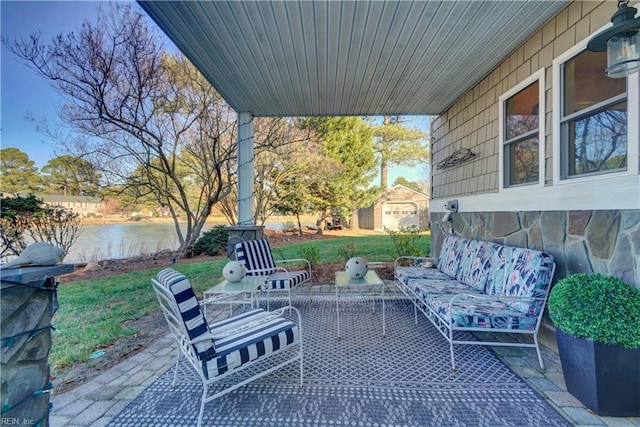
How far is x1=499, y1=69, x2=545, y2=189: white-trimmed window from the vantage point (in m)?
3.06

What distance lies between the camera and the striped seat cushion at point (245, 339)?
1945mm

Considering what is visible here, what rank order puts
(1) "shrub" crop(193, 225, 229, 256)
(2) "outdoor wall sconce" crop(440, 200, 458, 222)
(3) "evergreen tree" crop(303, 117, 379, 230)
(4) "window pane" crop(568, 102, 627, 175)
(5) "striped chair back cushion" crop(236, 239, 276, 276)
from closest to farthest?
1. (4) "window pane" crop(568, 102, 627, 175)
2. (5) "striped chair back cushion" crop(236, 239, 276, 276)
3. (2) "outdoor wall sconce" crop(440, 200, 458, 222)
4. (1) "shrub" crop(193, 225, 229, 256)
5. (3) "evergreen tree" crop(303, 117, 379, 230)

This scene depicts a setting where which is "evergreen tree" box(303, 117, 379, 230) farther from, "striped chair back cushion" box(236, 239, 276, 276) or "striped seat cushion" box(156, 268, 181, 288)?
"striped seat cushion" box(156, 268, 181, 288)

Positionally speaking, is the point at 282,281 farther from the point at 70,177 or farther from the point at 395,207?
the point at 395,207

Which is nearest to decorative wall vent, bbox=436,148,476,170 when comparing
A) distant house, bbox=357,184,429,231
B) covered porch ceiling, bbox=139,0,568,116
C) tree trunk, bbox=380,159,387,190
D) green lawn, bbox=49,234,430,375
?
covered porch ceiling, bbox=139,0,568,116

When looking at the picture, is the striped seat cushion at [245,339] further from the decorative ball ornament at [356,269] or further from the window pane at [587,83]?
the window pane at [587,83]

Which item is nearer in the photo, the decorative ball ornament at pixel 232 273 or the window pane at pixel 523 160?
the window pane at pixel 523 160

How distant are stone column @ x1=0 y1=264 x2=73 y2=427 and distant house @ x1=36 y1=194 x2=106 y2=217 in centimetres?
622

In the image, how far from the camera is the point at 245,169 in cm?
550

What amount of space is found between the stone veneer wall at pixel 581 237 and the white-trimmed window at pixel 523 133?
462 millimetres

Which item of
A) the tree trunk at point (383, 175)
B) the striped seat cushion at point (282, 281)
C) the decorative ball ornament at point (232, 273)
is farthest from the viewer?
the tree trunk at point (383, 175)

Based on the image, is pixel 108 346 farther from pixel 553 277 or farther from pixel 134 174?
pixel 134 174

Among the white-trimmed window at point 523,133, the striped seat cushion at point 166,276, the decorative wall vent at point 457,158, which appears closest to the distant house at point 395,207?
the decorative wall vent at point 457,158

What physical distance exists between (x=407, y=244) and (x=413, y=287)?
2.47 m
